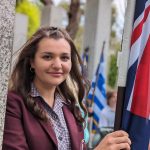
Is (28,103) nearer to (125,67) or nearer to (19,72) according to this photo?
(19,72)

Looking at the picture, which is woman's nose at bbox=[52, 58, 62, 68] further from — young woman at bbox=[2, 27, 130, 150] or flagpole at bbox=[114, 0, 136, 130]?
flagpole at bbox=[114, 0, 136, 130]

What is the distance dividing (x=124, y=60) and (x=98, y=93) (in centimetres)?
609

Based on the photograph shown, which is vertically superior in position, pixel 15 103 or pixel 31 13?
pixel 31 13

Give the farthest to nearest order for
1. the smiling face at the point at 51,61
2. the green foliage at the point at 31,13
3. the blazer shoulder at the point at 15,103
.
Result: the green foliage at the point at 31,13, the smiling face at the point at 51,61, the blazer shoulder at the point at 15,103

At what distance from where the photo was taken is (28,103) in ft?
6.95

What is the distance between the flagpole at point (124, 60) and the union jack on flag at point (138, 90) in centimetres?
2

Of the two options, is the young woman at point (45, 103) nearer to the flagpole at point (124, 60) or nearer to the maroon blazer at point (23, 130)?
the maroon blazer at point (23, 130)

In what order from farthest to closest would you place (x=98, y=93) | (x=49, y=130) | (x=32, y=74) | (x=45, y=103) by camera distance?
(x=98, y=93) → (x=32, y=74) → (x=45, y=103) → (x=49, y=130)

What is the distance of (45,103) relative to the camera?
7.22 ft

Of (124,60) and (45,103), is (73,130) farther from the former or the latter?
(124,60)

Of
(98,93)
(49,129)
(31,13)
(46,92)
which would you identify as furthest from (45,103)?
(31,13)

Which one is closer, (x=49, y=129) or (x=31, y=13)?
(x=49, y=129)

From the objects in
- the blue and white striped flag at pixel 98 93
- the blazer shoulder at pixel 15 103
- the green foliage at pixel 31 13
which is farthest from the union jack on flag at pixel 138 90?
the green foliage at pixel 31 13

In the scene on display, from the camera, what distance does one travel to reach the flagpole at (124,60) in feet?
6.95
